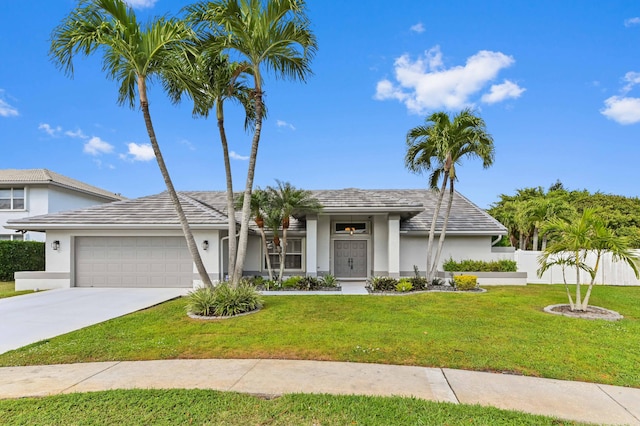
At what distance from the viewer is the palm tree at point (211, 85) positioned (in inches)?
350

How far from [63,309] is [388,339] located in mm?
9233

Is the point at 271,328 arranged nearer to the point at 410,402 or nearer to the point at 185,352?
the point at 185,352

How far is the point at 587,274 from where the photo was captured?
15625 millimetres

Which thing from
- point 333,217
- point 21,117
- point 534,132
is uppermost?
point 21,117

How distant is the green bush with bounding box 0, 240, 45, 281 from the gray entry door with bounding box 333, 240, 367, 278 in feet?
51.1

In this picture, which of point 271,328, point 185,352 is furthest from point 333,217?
point 185,352

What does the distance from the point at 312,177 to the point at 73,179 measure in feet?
61.5

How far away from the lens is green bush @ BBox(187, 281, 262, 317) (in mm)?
8586

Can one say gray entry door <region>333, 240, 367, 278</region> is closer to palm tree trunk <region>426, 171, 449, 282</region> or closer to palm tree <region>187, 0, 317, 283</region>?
palm tree trunk <region>426, 171, 449, 282</region>

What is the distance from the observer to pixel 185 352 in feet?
19.1

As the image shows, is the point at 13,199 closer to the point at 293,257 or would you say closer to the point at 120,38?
the point at 293,257

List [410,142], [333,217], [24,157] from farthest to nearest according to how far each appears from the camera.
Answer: [24,157], [333,217], [410,142]

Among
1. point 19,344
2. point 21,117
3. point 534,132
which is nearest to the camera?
point 19,344

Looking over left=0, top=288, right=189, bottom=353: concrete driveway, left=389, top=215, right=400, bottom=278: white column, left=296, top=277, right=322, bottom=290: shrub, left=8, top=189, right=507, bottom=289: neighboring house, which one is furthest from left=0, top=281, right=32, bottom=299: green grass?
left=389, top=215, right=400, bottom=278: white column
